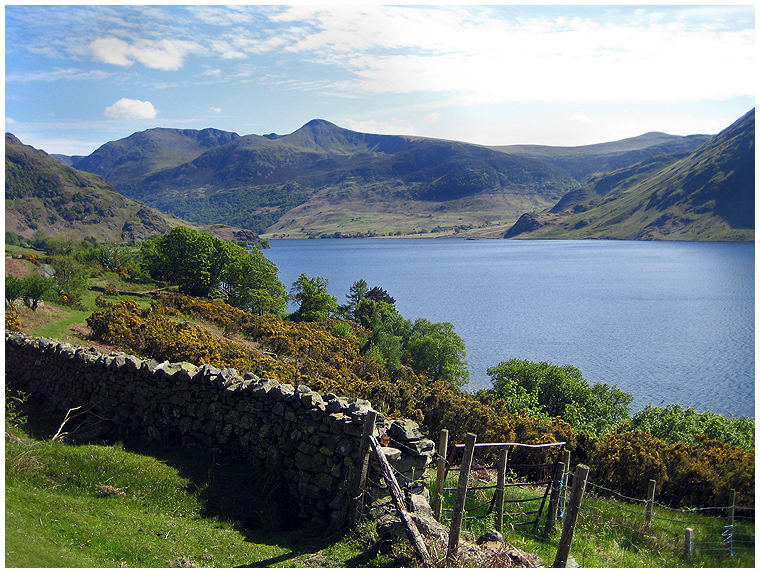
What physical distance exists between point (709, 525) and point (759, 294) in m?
5.70

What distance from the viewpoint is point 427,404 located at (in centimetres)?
2292

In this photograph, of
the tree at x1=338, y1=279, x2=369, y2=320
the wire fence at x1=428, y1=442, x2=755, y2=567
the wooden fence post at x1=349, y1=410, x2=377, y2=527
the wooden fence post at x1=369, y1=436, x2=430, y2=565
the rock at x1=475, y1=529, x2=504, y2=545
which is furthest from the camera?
the tree at x1=338, y1=279, x2=369, y2=320

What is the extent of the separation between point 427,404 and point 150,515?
13.9 m

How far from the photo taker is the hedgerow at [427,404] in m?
15.4

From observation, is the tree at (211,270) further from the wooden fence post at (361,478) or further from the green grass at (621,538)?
the wooden fence post at (361,478)

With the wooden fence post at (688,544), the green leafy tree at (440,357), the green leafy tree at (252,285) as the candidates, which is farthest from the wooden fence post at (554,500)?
the green leafy tree at (252,285)

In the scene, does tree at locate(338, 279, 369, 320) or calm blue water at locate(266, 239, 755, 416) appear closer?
calm blue water at locate(266, 239, 755, 416)

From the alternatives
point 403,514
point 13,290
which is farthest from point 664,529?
point 13,290

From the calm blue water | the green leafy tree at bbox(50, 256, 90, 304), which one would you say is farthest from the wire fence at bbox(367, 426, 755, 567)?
the calm blue water

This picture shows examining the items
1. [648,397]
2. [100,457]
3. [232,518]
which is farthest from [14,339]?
[648,397]

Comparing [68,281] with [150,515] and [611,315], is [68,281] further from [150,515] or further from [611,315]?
[611,315]

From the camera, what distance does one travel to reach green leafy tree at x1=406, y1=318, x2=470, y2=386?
5484 centimetres

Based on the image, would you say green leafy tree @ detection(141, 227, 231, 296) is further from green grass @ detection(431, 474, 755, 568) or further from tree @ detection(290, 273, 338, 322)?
green grass @ detection(431, 474, 755, 568)

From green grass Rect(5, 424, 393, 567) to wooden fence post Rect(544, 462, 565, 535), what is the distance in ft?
12.8
